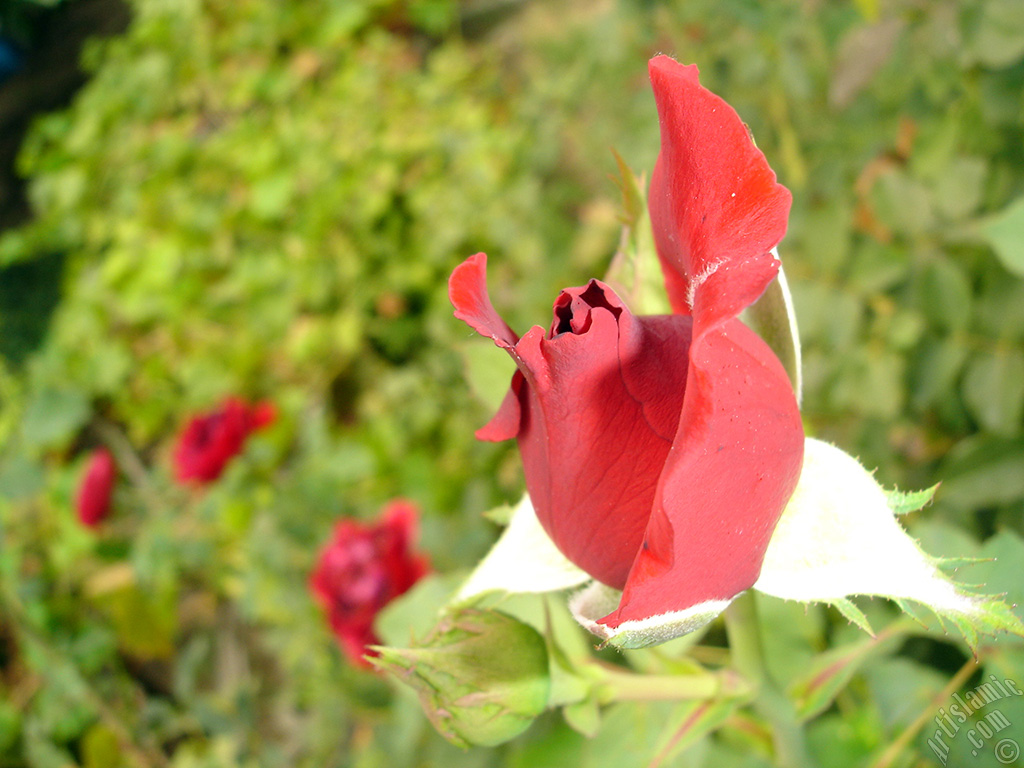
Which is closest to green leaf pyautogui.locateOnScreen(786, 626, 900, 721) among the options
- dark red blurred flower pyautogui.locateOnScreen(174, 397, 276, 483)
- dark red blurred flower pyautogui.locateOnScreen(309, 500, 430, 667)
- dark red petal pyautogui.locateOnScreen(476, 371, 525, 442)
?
dark red petal pyautogui.locateOnScreen(476, 371, 525, 442)

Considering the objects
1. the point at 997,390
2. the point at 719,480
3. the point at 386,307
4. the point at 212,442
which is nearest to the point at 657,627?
the point at 719,480

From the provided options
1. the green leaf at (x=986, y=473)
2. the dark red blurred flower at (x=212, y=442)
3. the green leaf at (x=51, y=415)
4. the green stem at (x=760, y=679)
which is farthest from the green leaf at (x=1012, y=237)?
the green leaf at (x=51, y=415)

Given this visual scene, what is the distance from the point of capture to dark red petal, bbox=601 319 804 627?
0.21 m

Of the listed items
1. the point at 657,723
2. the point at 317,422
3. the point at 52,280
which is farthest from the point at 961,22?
the point at 52,280

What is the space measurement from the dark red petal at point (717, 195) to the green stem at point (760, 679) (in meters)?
0.17

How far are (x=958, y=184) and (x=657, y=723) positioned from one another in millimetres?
525

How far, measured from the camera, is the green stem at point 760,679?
346mm

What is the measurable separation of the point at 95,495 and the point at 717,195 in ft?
4.32

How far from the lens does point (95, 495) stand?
1.25 meters

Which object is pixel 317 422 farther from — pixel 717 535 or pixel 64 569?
pixel 717 535

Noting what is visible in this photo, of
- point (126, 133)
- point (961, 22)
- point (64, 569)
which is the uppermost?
point (961, 22)

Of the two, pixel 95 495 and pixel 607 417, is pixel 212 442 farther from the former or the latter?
pixel 607 417

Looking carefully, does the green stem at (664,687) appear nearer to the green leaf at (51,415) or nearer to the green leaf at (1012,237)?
the green leaf at (1012,237)

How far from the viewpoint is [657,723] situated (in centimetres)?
48
